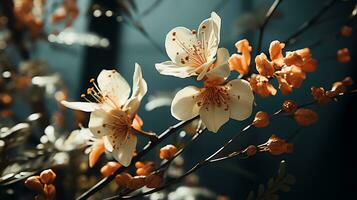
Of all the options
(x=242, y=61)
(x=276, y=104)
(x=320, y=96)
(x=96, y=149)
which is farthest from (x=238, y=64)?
(x=276, y=104)

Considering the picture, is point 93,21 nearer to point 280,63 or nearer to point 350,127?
point 350,127

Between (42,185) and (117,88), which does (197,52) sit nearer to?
(117,88)

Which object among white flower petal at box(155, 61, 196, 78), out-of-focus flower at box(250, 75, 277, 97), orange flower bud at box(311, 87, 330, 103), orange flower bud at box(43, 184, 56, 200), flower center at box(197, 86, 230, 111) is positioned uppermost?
white flower petal at box(155, 61, 196, 78)

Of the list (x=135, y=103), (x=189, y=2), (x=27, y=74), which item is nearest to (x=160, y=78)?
(x=189, y=2)

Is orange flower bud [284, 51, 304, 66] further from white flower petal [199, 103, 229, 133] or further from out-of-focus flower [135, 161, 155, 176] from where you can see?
out-of-focus flower [135, 161, 155, 176]

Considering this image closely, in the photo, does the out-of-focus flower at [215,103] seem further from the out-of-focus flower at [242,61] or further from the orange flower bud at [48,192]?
the orange flower bud at [48,192]

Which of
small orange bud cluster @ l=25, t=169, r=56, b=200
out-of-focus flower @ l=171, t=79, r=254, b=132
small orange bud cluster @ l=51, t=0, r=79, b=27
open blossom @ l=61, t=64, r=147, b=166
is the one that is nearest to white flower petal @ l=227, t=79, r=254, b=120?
out-of-focus flower @ l=171, t=79, r=254, b=132

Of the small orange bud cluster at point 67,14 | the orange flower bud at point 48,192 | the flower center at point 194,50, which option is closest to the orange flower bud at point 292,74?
the flower center at point 194,50
